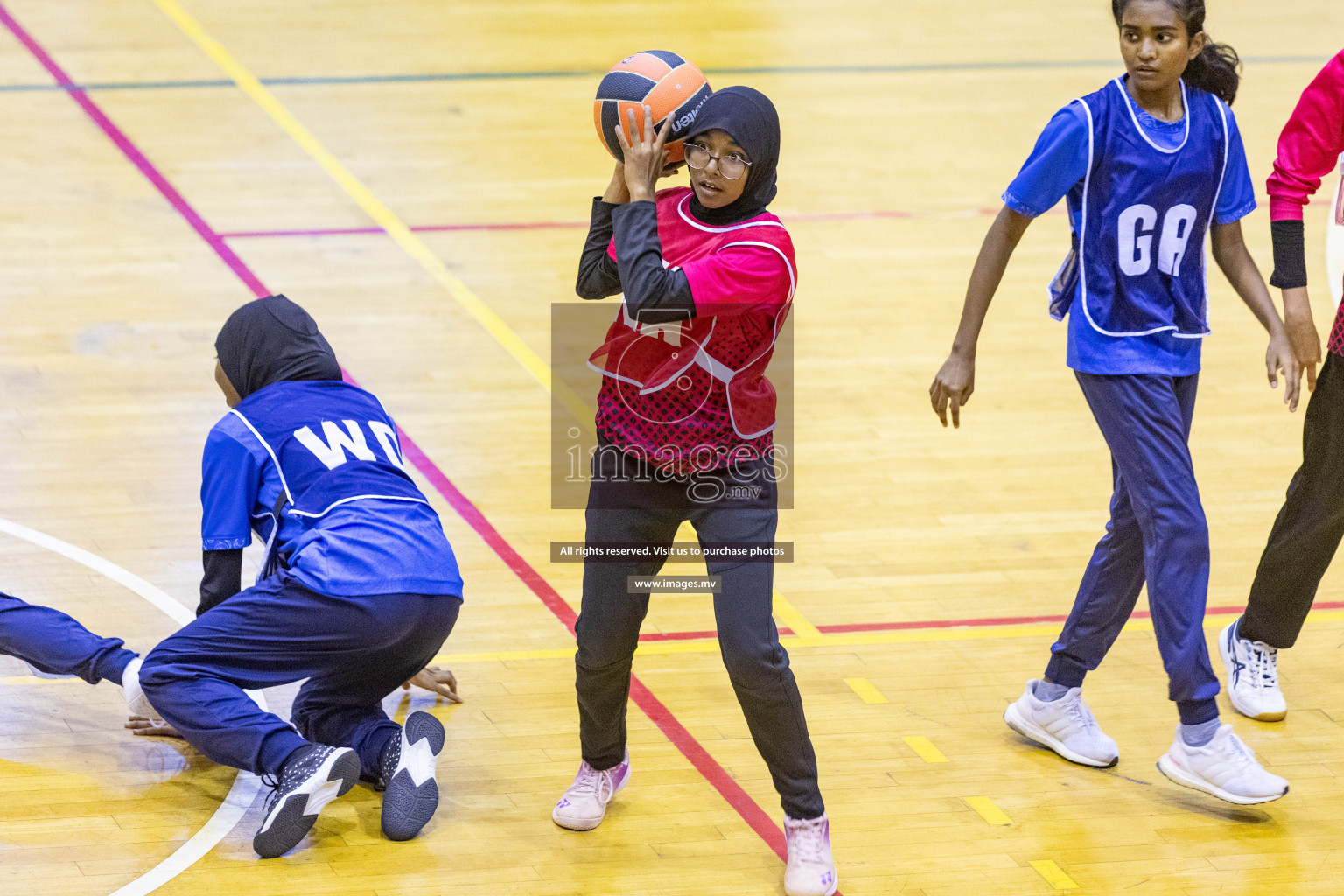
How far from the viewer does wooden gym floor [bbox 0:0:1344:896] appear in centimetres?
396

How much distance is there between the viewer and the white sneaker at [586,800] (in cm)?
397

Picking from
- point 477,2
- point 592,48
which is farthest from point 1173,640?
point 477,2

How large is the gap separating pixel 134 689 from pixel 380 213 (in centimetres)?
459

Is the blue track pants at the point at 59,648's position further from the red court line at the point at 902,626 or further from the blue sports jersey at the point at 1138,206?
the blue sports jersey at the point at 1138,206

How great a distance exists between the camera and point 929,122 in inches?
394

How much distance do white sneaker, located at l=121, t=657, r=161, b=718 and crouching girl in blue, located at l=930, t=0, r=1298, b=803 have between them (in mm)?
2022

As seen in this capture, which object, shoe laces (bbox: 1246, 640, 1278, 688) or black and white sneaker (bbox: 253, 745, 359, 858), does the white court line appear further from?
shoe laces (bbox: 1246, 640, 1278, 688)

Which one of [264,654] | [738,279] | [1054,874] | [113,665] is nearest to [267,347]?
[264,654]

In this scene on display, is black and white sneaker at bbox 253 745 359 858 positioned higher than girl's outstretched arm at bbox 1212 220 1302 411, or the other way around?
girl's outstretched arm at bbox 1212 220 1302 411

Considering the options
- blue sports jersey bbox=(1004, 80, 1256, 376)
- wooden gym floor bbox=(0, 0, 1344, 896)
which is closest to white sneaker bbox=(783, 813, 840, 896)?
wooden gym floor bbox=(0, 0, 1344, 896)

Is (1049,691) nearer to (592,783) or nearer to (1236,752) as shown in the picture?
(1236,752)

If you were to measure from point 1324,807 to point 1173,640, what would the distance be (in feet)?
2.07

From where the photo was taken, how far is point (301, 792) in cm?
369

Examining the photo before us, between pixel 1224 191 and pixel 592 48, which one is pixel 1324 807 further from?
pixel 592 48
